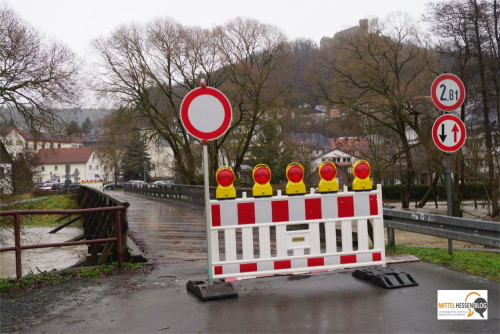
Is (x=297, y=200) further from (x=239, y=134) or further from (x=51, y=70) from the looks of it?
(x=239, y=134)

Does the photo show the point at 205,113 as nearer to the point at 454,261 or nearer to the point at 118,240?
the point at 118,240

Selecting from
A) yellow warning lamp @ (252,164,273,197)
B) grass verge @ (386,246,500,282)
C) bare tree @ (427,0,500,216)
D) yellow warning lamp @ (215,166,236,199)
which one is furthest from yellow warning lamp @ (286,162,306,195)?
Result: bare tree @ (427,0,500,216)

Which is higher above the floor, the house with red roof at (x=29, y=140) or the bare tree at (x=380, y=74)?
the bare tree at (x=380, y=74)

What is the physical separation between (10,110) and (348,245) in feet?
62.7

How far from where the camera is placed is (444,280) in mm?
6289

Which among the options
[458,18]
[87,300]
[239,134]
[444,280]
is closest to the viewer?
[87,300]

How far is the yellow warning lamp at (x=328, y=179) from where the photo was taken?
6.27 meters

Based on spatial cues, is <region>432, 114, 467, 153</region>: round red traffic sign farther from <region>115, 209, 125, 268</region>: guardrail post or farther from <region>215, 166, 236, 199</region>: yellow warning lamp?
<region>115, 209, 125, 268</region>: guardrail post

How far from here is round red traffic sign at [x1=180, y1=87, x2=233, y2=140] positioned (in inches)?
233

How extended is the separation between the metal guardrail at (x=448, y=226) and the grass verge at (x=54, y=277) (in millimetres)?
4192

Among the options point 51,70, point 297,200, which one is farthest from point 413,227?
point 51,70

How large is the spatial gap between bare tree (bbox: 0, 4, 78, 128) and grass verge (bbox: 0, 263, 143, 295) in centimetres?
1543

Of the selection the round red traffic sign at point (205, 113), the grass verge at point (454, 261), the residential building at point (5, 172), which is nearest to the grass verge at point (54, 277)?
the round red traffic sign at point (205, 113)

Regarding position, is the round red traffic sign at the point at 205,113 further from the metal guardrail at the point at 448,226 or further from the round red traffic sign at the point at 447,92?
the round red traffic sign at the point at 447,92
